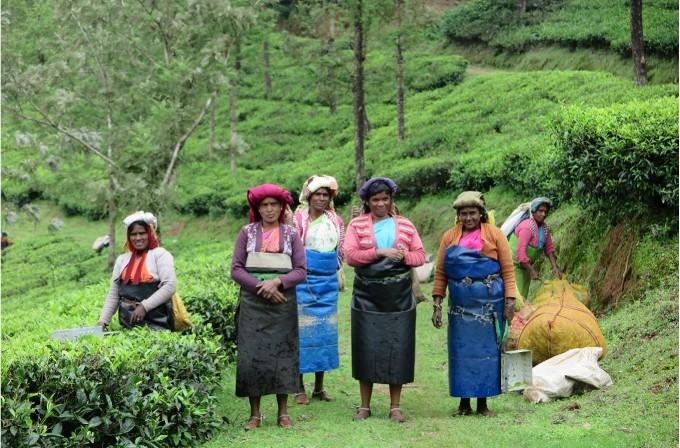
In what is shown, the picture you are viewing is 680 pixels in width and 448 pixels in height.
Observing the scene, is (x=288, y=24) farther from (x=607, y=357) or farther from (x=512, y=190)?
(x=607, y=357)

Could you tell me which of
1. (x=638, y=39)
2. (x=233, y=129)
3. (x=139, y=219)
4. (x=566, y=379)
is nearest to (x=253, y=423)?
(x=139, y=219)

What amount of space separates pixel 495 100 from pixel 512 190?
9856mm

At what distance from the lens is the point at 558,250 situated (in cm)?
1133

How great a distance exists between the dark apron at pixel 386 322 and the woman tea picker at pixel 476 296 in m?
0.27

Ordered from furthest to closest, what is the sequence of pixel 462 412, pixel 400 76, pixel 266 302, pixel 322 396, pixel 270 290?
pixel 400 76
pixel 322 396
pixel 462 412
pixel 266 302
pixel 270 290

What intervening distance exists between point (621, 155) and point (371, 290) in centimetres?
404

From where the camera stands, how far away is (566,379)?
22.9 ft

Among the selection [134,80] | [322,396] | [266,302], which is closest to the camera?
[266,302]

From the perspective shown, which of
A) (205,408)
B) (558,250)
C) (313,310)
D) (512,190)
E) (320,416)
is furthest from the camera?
(512,190)

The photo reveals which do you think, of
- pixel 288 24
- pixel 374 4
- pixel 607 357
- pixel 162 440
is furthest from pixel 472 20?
pixel 162 440

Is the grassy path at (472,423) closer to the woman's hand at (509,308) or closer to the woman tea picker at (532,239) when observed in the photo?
the woman's hand at (509,308)

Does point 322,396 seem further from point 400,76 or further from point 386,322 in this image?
point 400,76

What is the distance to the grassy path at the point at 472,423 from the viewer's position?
5.75 m

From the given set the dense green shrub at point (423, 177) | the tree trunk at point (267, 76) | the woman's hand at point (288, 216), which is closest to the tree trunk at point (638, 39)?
the dense green shrub at point (423, 177)
